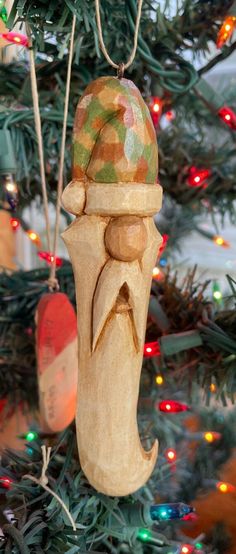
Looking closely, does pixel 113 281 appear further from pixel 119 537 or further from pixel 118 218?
pixel 119 537

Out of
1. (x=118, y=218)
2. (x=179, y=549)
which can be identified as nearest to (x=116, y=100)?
(x=118, y=218)

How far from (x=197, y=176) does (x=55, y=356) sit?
0.74 ft

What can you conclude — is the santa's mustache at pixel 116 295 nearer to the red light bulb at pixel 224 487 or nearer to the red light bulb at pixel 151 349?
the red light bulb at pixel 151 349

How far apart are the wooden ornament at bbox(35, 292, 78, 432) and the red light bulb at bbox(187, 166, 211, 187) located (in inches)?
7.4

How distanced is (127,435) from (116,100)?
0.56 ft

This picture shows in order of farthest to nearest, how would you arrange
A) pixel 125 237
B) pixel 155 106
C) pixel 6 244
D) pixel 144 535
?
pixel 6 244, pixel 155 106, pixel 144 535, pixel 125 237

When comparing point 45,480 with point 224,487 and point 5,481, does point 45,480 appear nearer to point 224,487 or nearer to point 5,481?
point 5,481

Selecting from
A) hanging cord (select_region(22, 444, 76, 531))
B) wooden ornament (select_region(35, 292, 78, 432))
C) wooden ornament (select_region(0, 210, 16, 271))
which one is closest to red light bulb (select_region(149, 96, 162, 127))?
wooden ornament (select_region(35, 292, 78, 432))

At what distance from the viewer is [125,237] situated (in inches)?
10.6

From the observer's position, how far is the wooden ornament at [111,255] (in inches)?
10.7

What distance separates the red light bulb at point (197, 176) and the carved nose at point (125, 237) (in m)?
0.28

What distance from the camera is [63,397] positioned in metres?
0.44

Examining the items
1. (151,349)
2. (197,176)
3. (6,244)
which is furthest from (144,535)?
(6,244)

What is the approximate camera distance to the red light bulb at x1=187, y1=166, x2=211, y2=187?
0.54 m
